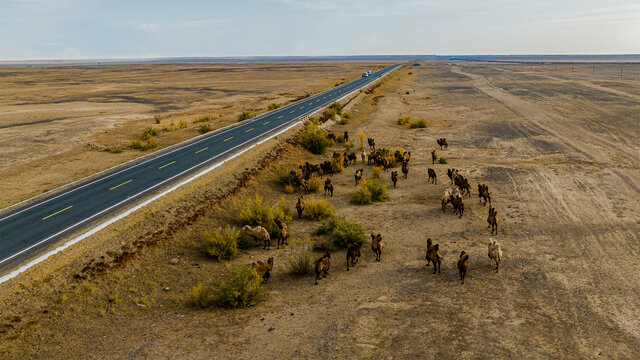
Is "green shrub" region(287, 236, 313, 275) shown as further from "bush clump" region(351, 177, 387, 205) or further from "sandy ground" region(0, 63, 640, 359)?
"bush clump" region(351, 177, 387, 205)

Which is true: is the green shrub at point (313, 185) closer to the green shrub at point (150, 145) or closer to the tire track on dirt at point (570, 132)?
the green shrub at point (150, 145)

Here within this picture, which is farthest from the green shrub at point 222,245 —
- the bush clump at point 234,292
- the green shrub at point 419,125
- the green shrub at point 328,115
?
the green shrub at point 419,125

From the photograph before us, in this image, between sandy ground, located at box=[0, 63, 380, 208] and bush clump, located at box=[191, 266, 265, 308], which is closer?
bush clump, located at box=[191, 266, 265, 308]

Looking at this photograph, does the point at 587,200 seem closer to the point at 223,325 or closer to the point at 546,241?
the point at 546,241

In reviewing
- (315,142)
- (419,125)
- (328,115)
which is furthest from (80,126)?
(419,125)

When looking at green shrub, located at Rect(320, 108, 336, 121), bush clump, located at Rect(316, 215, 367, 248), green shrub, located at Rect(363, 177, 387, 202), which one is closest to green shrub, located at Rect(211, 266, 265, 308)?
bush clump, located at Rect(316, 215, 367, 248)

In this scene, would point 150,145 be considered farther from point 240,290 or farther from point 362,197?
point 240,290
